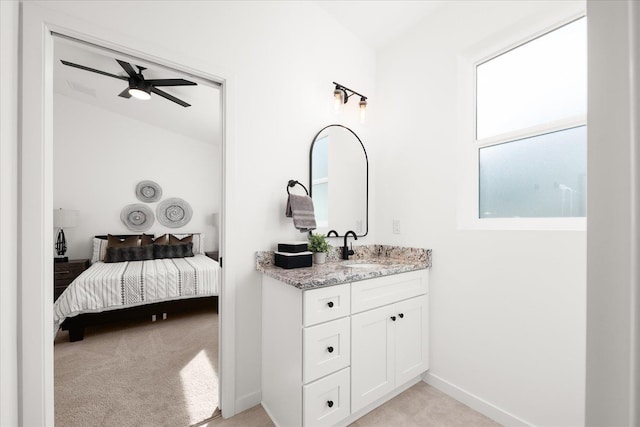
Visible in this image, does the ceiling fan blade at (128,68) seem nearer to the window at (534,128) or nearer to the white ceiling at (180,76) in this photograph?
the white ceiling at (180,76)

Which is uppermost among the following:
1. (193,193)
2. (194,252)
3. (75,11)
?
(75,11)

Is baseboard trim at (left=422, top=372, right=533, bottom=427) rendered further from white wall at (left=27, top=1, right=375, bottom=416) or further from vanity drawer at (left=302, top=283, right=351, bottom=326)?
white wall at (left=27, top=1, right=375, bottom=416)

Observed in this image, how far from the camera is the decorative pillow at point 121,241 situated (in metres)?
4.11

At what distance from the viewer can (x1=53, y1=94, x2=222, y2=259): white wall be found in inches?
163

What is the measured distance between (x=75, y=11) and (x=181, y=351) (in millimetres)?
2587

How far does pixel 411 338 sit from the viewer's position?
1.90m

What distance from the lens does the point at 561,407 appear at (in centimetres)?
144

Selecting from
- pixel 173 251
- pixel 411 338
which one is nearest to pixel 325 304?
pixel 411 338

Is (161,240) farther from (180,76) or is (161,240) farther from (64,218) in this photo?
(180,76)

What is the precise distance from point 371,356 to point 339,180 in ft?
4.39

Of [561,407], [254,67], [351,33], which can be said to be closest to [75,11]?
[254,67]

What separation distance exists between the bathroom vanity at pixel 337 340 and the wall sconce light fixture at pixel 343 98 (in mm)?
1320

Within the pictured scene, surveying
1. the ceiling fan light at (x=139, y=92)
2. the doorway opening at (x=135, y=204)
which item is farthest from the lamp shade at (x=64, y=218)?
the ceiling fan light at (x=139, y=92)
